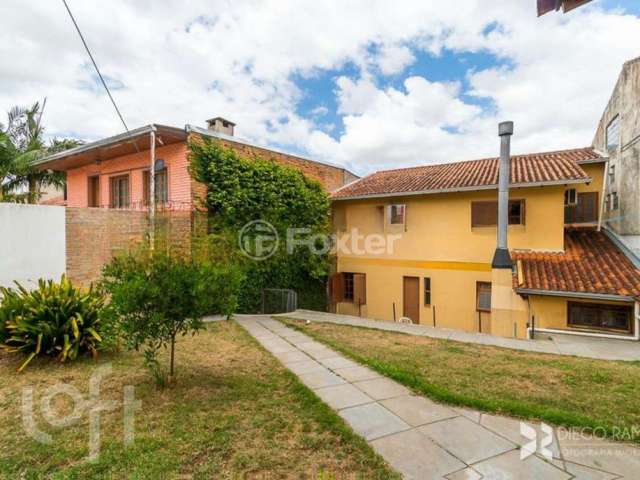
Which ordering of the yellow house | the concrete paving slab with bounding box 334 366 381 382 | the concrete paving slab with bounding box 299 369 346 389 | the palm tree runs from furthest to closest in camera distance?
1. the palm tree
2. the yellow house
3. the concrete paving slab with bounding box 334 366 381 382
4. the concrete paving slab with bounding box 299 369 346 389

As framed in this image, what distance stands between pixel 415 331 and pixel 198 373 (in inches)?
236

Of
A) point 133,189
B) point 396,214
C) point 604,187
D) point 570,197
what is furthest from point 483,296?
point 133,189

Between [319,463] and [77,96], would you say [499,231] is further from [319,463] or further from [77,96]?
[77,96]

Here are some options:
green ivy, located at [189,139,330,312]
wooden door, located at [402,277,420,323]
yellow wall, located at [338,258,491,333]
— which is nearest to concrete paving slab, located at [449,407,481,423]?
green ivy, located at [189,139,330,312]

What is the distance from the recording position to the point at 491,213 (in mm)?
12055

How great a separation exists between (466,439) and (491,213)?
10153 mm

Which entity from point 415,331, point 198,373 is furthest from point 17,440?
point 415,331

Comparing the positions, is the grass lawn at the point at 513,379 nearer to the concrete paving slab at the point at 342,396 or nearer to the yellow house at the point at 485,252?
the concrete paving slab at the point at 342,396

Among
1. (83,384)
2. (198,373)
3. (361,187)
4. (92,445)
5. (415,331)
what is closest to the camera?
(92,445)

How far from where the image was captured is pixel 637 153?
10.4 meters

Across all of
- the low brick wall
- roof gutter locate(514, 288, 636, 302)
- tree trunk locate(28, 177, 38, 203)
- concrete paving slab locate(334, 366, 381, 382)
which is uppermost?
tree trunk locate(28, 177, 38, 203)

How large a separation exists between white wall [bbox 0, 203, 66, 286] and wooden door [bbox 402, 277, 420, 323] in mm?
11255

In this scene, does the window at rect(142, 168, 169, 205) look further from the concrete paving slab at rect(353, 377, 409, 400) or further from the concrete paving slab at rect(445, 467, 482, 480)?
the concrete paving slab at rect(445, 467, 482, 480)

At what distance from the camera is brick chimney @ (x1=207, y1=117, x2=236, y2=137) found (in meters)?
12.8
